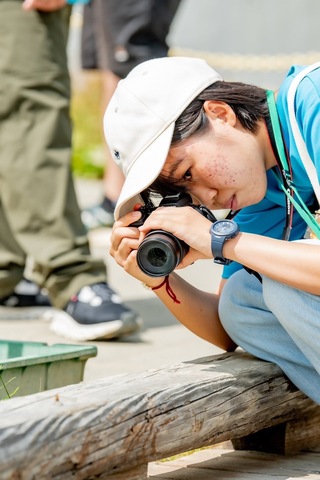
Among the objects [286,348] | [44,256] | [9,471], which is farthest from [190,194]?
[44,256]

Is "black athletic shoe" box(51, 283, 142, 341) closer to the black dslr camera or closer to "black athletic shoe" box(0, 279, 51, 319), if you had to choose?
"black athletic shoe" box(0, 279, 51, 319)

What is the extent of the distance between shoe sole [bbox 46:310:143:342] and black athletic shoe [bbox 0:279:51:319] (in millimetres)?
403

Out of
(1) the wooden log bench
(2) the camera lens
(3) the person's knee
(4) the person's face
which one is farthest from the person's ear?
(1) the wooden log bench

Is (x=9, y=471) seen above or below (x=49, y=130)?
above

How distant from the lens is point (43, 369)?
274 cm

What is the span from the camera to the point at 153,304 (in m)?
4.91

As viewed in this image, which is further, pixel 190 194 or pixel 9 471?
→ pixel 190 194

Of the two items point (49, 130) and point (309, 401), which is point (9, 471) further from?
point (49, 130)

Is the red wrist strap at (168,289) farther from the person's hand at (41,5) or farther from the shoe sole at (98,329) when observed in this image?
the person's hand at (41,5)

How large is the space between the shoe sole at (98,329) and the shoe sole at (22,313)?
373 mm

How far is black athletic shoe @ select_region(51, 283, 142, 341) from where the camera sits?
3.99 metres

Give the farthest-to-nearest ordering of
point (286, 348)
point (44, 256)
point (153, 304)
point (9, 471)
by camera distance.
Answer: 1. point (153, 304)
2. point (44, 256)
3. point (286, 348)
4. point (9, 471)

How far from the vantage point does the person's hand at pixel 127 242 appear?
2.71m

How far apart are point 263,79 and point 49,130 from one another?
5167 millimetres
